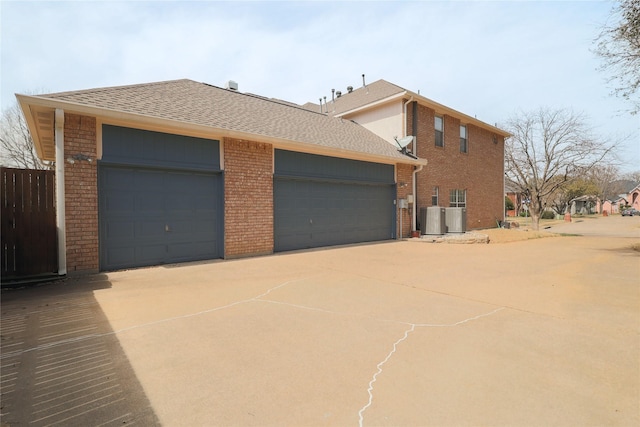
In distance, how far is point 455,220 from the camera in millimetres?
14828

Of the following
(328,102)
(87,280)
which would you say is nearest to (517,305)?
(87,280)

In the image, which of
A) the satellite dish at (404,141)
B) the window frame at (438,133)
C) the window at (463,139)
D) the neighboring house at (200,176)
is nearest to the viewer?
the neighboring house at (200,176)

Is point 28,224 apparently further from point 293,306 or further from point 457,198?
point 457,198

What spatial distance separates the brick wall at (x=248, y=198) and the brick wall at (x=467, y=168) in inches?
335

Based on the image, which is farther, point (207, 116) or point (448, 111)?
point (448, 111)

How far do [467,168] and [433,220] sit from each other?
6107mm

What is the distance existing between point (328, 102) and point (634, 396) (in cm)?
2043

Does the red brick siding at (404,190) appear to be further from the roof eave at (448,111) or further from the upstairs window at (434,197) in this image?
the roof eave at (448,111)

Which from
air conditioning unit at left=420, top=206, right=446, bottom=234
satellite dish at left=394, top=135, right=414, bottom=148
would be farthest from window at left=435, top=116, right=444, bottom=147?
air conditioning unit at left=420, top=206, right=446, bottom=234

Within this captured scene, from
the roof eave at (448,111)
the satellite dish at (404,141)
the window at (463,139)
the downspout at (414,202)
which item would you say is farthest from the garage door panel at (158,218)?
the window at (463,139)

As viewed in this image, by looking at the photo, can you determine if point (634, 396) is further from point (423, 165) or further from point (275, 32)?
point (423, 165)

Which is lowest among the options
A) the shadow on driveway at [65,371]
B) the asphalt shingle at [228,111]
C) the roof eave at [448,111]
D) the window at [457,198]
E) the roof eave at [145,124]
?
the shadow on driveway at [65,371]

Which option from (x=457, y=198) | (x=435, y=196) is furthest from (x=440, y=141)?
(x=457, y=198)

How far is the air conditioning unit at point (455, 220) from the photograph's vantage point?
48.5 feet
